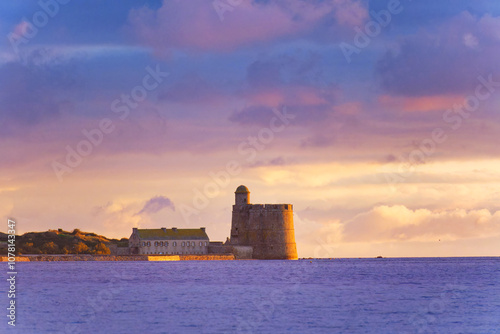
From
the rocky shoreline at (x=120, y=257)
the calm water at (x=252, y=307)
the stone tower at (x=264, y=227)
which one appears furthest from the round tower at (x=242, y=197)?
the calm water at (x=252, y=307)

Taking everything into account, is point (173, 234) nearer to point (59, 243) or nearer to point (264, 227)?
point (264, 227)

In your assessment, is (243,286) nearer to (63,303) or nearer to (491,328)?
(63,303)

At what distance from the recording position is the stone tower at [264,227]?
111m

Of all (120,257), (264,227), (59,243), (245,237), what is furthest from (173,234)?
(59,243)

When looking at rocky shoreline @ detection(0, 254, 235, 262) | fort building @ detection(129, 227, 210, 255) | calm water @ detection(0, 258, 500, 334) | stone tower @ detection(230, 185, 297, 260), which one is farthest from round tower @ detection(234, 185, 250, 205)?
calm water @ detection(0, 258, 500, 334)

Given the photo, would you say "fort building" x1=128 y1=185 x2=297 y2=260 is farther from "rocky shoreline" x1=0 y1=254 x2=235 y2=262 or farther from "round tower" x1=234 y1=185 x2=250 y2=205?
"rocky shoreline" x1=0 y1=254 x2=235 y2=262

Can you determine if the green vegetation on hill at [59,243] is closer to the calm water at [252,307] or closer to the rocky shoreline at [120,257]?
the rocky shoreline at [120,257]

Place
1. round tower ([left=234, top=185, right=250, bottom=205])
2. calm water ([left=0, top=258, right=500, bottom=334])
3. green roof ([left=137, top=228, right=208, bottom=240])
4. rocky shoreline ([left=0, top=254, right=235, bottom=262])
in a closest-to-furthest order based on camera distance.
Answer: calm water ([left=0, top=258, right=500, bottom=334]) → rocky shoreline ([left=0, top=254, right=235, bottom=262]) → green roof ([left=137, top=228, right=208, bottom=240]) → round tower ([left=234, top=185, right=250, bottom=205])

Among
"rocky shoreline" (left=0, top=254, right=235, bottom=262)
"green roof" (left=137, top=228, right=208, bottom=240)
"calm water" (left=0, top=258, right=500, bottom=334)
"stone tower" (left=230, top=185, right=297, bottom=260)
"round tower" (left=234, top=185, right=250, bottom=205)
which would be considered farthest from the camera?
"round tower" (left=234, top=185, right=250, bottom=205)

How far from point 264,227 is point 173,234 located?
1200 centimetres

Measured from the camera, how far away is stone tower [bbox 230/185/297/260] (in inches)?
4387

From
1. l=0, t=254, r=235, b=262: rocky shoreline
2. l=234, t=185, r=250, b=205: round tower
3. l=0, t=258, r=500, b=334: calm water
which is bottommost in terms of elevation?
l=0, t=258, r=500, b=334: calm water

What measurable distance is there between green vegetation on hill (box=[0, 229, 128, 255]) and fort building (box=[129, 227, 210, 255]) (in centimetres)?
1056

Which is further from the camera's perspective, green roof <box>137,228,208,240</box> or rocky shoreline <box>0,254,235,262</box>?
green roof <box>137,228,208,240</box>
